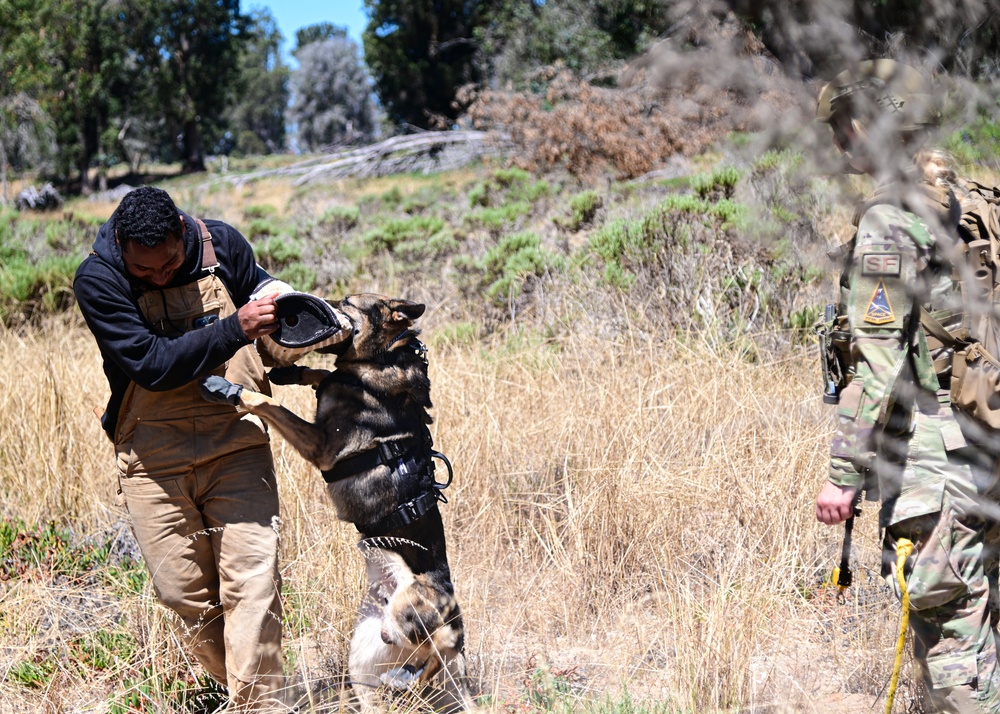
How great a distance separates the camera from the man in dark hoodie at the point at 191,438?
110 inches

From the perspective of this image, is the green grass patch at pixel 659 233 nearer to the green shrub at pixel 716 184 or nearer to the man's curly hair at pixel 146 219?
the green shrub at pixel 716 184

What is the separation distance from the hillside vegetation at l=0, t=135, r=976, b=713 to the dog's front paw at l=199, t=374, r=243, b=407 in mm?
1004

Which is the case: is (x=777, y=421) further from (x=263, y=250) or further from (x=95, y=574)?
(x=263, y=250)

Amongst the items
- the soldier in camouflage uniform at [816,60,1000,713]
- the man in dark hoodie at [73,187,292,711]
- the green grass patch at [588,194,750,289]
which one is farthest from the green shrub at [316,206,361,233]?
the soldier in camouflage uniform at [816,60,1000,713]

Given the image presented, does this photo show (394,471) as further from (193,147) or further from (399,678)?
(193,147)

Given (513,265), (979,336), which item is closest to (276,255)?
(513,265)

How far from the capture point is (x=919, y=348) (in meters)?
2.48

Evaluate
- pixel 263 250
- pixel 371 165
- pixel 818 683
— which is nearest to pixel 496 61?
pixel 371 165

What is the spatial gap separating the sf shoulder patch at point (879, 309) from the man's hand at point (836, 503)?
0.51 m

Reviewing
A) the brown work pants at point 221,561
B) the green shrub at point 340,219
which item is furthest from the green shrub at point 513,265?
the green shrub at point 340,219

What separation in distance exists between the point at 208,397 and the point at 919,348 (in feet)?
7.57

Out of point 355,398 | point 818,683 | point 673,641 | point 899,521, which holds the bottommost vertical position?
point 818,683

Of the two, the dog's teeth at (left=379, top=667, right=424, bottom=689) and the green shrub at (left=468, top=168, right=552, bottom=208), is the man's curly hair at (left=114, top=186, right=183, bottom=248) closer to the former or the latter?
the dog's teeth at (left=379, top=667, right=424, bottom=689)

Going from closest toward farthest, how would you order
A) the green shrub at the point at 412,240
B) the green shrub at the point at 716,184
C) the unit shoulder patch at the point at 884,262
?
the unit shoulder patch at the point at 884,262, the green shrub at the point at 716,184, the green shrub at the point at 412,240
